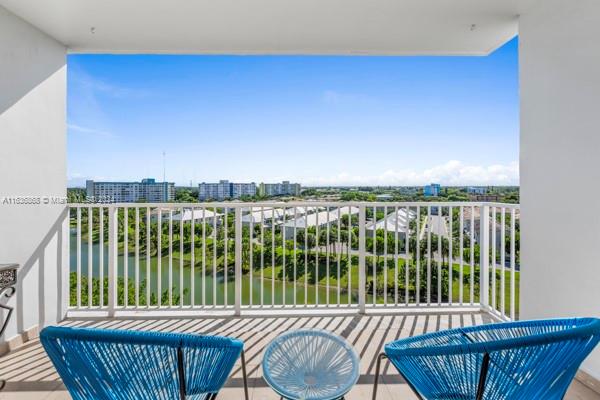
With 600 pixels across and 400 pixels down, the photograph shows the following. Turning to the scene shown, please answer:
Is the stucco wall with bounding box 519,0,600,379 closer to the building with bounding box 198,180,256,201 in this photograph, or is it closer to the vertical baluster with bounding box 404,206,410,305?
the vertical baluster with bounding box 404,206,410,305

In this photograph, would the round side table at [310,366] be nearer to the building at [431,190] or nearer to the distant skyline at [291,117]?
the building at [431,190]

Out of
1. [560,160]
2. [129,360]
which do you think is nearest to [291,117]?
[560,160]

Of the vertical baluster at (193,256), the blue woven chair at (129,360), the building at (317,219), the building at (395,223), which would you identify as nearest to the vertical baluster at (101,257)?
the vertical baluster at (193,256)

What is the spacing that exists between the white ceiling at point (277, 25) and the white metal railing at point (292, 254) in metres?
1.55

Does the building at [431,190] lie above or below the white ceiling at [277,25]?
below

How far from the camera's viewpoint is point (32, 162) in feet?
8.75

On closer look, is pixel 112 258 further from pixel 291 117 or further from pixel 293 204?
pixel 291 117

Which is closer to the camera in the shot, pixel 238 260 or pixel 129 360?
pixel 129 360

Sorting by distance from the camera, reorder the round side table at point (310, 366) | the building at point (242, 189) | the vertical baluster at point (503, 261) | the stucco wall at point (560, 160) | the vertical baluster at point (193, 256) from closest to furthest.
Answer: the round side table at point (310, 366), the stucco wall at point (560, 160), the vertical baluster at point (503, 261), the vertical baluster at point (193, 256), the building at point (242, 189)

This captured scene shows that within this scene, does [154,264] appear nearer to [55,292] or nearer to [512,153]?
[55,292]

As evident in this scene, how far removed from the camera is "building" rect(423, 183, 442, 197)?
11.2 ft

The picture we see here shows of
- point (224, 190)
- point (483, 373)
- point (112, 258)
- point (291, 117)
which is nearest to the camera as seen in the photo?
point (483, 373)

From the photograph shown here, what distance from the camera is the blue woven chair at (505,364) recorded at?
1.06 m

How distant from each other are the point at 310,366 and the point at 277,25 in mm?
2631
